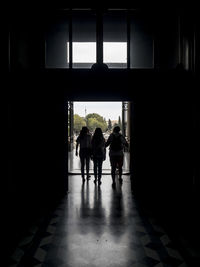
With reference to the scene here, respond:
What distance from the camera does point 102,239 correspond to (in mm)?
3186

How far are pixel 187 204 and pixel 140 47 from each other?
392cm

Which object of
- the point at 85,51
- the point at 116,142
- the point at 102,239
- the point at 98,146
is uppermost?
the point at 85,51

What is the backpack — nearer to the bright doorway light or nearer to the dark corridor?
the dark corridor

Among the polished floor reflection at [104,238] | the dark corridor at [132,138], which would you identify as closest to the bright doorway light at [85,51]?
the dark corridor at [132,138]

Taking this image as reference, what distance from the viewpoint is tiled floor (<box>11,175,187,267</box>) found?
8.64 feet

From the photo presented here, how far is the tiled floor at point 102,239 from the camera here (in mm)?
2635

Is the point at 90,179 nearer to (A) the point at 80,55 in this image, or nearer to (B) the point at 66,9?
(A) the point at 80,55

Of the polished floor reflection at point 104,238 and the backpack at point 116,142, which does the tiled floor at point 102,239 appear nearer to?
the polished floor reflection at point 104,238

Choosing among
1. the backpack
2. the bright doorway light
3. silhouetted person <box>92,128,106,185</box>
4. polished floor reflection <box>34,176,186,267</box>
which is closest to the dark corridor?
polished floor reflection <box>34,176,186,267</box>

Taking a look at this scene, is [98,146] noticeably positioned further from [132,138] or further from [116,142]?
[132,138]

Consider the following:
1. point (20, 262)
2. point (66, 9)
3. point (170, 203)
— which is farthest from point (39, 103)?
point (170, 203)

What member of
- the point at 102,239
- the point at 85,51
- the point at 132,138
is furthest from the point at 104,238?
the point at 85,51

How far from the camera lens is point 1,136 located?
3457 millimetres

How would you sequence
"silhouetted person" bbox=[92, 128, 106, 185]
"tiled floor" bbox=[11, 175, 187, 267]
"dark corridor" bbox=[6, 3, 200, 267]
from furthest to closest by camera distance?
"silhouetted person" bbox=[92, 128, 106, 185] < "dark corridor" bbox=[6, 3, 200, 267] < "tiled floor" bbox=[11, 175, 187, 267]
